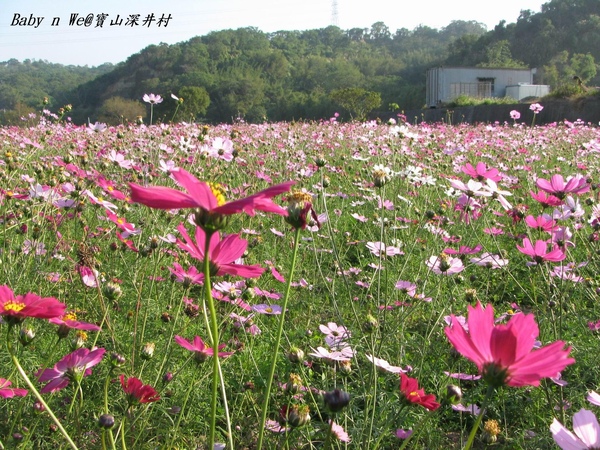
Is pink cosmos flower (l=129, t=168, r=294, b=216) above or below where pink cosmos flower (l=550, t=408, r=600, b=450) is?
above

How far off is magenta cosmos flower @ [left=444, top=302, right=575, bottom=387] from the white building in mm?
26637

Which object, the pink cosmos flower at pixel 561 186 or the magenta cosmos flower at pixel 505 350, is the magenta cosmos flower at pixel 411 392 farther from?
the pink cosmos flower at pixel 561 186

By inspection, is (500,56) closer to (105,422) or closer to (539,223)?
(539,223)

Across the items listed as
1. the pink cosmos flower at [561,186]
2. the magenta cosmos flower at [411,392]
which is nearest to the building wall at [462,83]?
the pink cosmos flower at [561,186]

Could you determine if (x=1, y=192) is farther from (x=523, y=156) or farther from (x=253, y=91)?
(x=253, y=91)

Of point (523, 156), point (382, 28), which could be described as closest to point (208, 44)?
point (382, 28)

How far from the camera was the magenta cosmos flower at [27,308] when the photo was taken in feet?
1.79

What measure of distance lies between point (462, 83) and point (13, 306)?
29.2 m

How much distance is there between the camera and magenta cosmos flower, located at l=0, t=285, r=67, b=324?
1.79 feet

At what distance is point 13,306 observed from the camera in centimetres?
57

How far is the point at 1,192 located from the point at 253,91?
128 feet

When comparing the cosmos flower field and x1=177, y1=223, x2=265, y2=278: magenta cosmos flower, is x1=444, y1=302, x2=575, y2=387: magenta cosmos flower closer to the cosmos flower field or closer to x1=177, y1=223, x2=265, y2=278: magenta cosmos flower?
the cosmos flower field

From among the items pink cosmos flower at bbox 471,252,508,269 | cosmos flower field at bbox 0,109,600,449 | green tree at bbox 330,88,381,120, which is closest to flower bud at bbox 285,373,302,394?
cosmos flower field at bbox 0,109,600,449

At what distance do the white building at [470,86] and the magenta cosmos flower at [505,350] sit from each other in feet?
87.4
